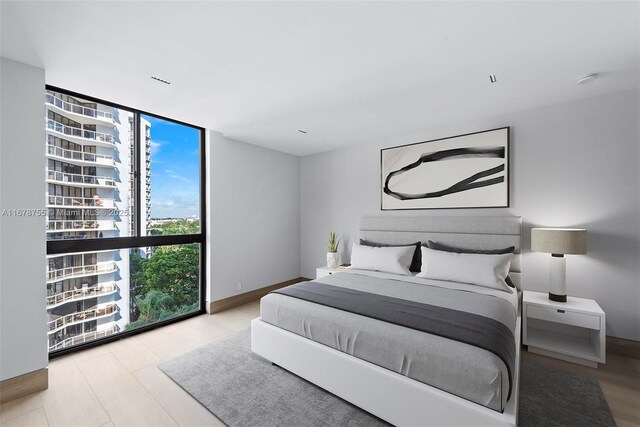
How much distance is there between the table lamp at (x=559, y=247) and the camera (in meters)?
2.44

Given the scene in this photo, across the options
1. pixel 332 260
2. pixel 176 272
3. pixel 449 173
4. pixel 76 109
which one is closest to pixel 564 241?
pixel 449 173

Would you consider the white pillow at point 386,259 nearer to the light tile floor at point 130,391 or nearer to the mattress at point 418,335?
the mattress at point 418,335

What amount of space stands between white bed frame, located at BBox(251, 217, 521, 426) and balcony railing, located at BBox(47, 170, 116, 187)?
7.15ft

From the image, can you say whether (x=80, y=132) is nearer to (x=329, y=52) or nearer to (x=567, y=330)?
(x=329, y=52)

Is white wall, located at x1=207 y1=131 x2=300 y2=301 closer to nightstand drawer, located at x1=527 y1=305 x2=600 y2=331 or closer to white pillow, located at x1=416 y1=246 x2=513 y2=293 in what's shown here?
white pillow, located at x1=416 y1=246 x2=513 y2=293

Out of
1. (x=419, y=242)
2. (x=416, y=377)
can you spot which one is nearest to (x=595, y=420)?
(x=416, y=377)

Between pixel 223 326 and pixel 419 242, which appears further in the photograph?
pixel 419 242

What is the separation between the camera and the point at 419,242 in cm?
355

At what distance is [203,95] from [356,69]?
1501 millimetres

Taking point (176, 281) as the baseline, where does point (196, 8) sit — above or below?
above

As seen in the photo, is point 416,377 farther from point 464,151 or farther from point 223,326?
point 464,151

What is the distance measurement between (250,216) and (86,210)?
6.53ft

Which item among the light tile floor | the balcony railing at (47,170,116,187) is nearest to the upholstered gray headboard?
the light tile floor

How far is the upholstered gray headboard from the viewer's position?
2.98 meters
